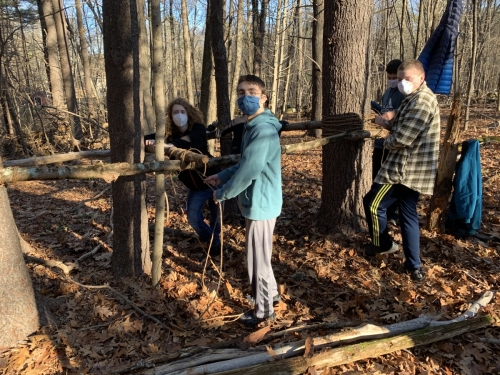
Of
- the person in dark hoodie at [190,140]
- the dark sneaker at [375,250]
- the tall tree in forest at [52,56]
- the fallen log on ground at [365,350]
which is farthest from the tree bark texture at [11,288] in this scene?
the tall tree in forest at [52,56]

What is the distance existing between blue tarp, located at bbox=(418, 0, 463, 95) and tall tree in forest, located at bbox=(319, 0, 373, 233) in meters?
1.14

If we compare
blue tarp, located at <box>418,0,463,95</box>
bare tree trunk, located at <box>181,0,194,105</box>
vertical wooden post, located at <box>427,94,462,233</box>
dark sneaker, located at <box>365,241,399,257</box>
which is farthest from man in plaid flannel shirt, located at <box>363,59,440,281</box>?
bare tree trunk, located at <box>181,0,194,105</box>

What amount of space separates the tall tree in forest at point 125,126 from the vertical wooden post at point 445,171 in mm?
3712

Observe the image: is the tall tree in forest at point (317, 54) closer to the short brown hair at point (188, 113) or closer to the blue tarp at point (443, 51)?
the blue tarp at point (443, 51)

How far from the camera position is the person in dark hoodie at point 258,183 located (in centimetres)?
271

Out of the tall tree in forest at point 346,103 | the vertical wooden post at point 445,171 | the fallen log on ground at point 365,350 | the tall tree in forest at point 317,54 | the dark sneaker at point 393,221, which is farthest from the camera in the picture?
the tall tree in forest at point 317,54

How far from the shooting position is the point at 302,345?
2656mm

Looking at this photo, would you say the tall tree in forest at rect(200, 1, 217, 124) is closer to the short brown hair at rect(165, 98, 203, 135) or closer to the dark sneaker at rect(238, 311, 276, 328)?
the short brown hair at rect(165, 98, 203, 135)

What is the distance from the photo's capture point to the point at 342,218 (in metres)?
4.67

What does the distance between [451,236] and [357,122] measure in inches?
76.1

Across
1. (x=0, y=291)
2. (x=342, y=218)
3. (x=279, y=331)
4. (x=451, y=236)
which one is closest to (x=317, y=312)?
(x=279, y=331)

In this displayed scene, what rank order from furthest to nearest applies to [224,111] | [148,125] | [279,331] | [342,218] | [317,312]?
1. [148,125]
2. [224,111]
3. [342,218]
4. [317,312]
5. [279,331]

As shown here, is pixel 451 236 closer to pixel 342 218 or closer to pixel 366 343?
pixel 342 218

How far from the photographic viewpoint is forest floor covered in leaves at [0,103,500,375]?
2.73 m
